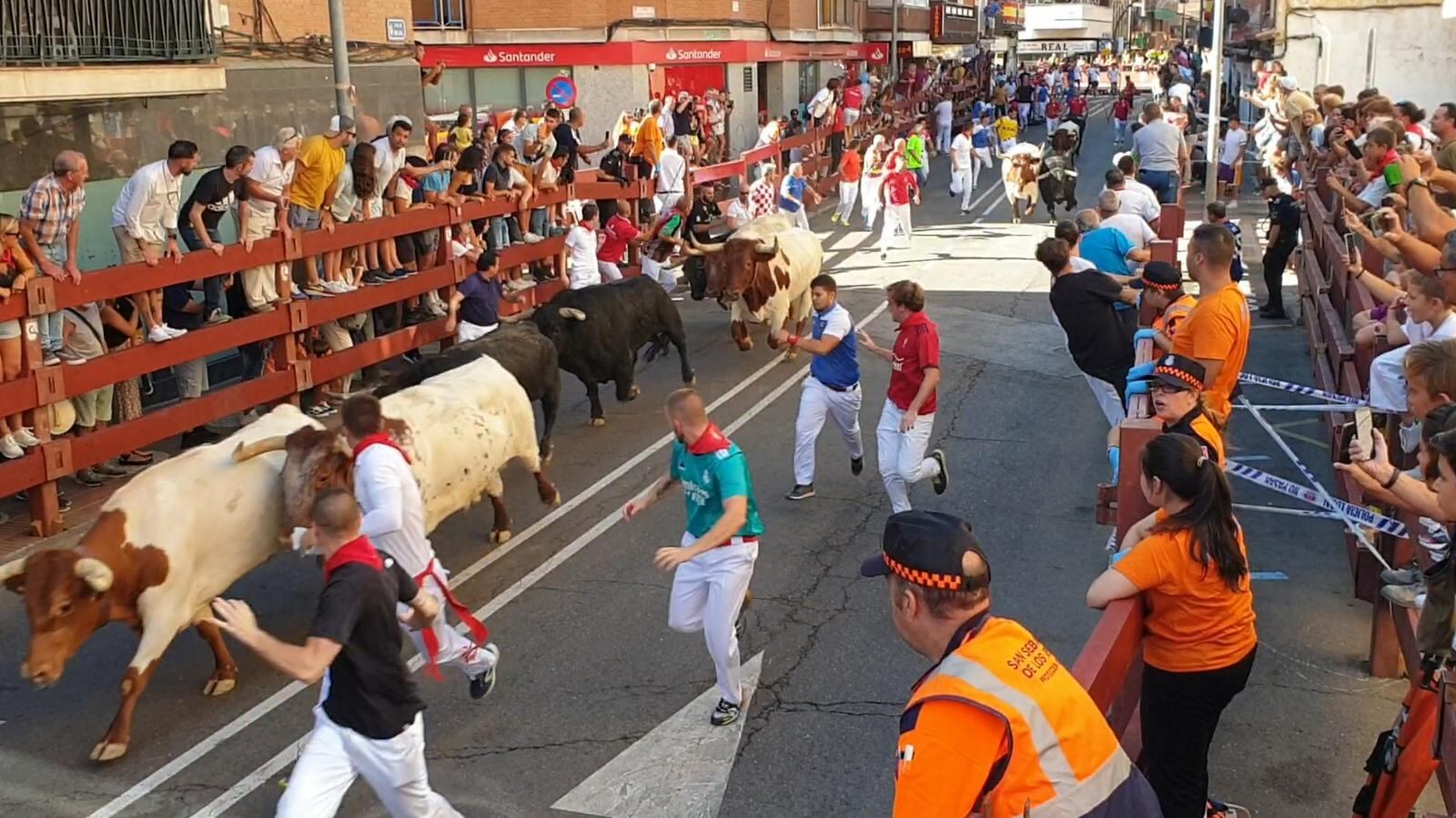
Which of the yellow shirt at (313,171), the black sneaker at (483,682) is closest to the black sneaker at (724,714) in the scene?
the black sneaker at (483,682)

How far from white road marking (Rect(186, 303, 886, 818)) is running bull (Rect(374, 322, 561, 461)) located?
0.84 metres

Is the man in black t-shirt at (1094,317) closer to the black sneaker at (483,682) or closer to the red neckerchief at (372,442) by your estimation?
the black sneaker at (483,682)

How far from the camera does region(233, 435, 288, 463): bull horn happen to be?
7492 millimetres

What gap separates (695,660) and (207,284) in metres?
6.36

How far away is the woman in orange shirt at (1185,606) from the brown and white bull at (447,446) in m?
4.36

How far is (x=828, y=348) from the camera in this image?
9930mm

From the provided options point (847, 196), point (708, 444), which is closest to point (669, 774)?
point (708, 444)

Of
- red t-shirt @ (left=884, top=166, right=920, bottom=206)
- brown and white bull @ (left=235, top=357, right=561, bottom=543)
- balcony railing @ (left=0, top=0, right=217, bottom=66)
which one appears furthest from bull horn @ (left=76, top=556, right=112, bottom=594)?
red t-shirt @ (left=884, top=166, right=920, bottom=206)

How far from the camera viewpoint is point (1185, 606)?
4.77 m

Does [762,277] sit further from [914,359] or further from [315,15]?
[315,15]

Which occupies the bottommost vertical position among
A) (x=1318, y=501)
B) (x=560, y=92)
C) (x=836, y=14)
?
(x=1318, y=501)

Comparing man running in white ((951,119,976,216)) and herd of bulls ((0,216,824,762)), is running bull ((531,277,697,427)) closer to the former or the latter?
herd of bulls ((0,216,824,762))

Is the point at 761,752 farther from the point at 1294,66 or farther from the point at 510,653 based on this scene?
the point at 1294,66

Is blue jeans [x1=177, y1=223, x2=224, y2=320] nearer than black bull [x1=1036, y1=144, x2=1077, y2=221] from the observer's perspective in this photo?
Yes
